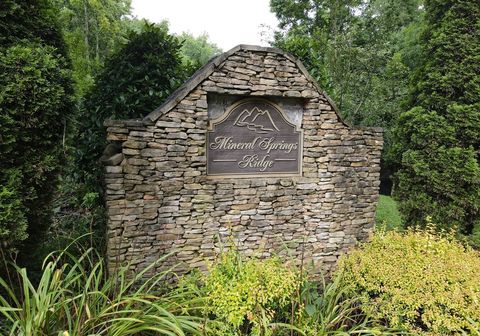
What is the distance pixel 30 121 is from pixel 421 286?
409cm

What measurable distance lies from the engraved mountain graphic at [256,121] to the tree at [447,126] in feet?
9.79

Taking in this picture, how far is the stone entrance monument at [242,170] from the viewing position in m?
3.54

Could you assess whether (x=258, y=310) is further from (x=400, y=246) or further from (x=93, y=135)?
(x=93, y=135)

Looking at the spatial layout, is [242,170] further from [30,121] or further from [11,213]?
[11,213]

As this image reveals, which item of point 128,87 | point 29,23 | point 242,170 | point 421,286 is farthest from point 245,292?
point 128,87

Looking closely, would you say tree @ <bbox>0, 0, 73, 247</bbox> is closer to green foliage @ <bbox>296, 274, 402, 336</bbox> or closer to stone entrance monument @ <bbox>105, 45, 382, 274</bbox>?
stone entrance monument @ <bbox>105, 45, 382, 274</bbox>

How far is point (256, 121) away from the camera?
407 centimetres

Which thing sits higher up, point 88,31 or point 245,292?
point 88,31

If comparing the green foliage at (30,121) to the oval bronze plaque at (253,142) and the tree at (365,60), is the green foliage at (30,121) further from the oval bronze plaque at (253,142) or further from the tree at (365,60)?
the tree at (365,60)

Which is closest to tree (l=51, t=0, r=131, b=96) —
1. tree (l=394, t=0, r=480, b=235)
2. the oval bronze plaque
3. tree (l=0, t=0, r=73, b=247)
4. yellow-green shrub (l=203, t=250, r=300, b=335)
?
tree (l=0, t=0, r=73, b=247)

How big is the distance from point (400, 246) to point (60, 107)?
411 cm

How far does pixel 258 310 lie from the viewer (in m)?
2.45

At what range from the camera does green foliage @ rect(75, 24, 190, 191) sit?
4.82 m

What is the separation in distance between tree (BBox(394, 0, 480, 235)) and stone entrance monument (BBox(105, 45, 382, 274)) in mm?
1187
